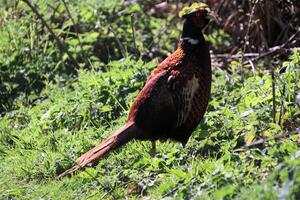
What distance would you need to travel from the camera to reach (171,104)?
587 centimetres

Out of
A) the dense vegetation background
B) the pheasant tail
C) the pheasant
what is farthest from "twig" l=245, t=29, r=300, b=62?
the pheasant tail

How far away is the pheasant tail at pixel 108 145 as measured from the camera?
5781mm

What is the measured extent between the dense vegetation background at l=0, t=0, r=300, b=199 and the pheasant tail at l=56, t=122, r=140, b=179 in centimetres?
9

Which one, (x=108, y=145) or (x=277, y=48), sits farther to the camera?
(x=277, y=48)

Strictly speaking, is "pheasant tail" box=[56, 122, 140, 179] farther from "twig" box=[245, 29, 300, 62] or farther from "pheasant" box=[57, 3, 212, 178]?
"twig" box=[245, 29, 300, 62]

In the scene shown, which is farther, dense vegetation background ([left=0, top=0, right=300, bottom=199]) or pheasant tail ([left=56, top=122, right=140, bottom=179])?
pheasant tail ([left=56, top=122, right=140, bottom=179])

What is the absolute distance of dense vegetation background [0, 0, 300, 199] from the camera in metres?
4.85

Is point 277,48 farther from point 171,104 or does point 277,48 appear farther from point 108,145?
point 108,145

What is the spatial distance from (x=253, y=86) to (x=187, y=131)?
2.87ft

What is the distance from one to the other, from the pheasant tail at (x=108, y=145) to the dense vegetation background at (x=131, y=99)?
0.09 metres

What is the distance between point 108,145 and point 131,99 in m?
0.97

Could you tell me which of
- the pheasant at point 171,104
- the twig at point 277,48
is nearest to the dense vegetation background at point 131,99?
the twig at point 277,48

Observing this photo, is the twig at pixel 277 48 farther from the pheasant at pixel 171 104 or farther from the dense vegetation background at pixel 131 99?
the pheasant at pixel 171 104

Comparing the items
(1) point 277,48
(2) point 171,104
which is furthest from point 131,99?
(1) point 277,48
